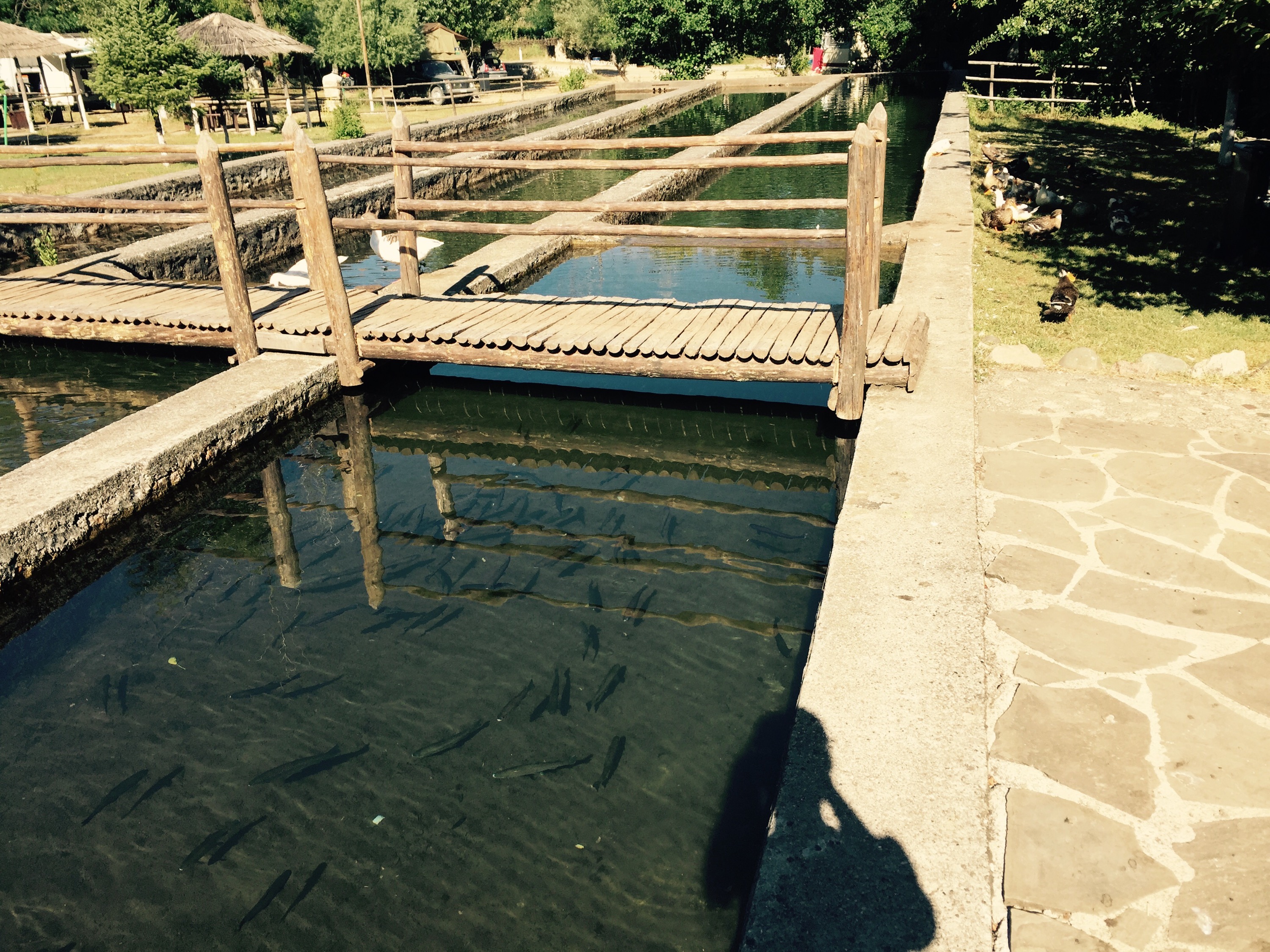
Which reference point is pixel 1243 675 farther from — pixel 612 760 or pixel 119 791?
pixel 119 791

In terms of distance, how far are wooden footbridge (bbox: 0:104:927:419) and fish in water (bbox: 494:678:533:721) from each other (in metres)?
2.93

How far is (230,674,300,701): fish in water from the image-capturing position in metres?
4.13

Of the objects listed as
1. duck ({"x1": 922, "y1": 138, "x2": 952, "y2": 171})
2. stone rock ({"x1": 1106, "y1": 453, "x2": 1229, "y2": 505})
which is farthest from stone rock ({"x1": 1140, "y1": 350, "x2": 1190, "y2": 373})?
duck ({"x1": 922, "y1": 138, "x2": 952, "y2": 171})

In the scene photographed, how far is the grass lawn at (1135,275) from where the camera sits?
23.7ft

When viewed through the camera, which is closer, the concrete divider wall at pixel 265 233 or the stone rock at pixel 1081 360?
the stone rock at pixel 1081 360

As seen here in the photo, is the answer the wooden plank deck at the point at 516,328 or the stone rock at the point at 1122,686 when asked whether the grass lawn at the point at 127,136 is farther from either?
the stone rock at the point at 1122,686

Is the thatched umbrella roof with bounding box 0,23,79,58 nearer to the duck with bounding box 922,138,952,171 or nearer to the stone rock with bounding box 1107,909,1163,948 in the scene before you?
the duck with bounding box 922,138,952,171

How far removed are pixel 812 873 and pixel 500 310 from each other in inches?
225

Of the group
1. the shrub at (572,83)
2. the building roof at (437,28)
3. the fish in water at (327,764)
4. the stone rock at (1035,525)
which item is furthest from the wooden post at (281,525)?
the building roof at (437,28)

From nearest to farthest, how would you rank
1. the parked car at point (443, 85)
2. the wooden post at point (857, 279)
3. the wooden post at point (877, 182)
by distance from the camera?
the wooden post at point (857, 279)
the wooden post at point (877, 182)
the parked car at point (443, 85)

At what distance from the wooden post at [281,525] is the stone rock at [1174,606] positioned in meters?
4.00

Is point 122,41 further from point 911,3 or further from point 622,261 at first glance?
point 911,3

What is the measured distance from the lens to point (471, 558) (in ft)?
17.1

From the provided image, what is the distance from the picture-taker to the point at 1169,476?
516 centimetres
